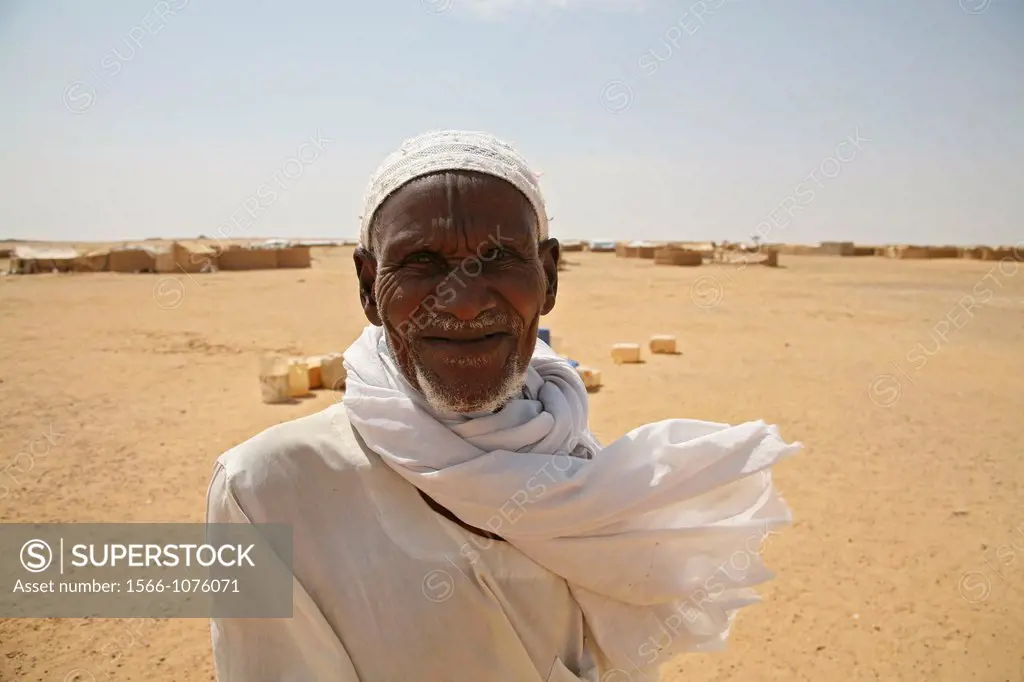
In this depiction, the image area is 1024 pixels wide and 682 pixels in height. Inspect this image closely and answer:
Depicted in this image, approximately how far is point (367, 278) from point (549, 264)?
1.55 ft

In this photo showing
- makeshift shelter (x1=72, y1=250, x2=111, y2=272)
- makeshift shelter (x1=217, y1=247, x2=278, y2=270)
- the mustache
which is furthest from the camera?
makeshift shelter (x1=217, y1=247, x2=278, y2=270)

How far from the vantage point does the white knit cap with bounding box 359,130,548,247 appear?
165cm

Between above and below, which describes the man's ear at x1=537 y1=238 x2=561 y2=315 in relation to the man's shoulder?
above

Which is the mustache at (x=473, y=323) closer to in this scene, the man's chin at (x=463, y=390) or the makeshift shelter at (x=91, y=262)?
the man's chin at (x=463, y=390)

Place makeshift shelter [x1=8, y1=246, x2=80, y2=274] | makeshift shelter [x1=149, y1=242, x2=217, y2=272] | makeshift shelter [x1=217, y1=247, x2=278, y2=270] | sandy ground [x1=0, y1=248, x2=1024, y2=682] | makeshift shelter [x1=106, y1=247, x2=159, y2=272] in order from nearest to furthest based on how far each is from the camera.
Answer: sandy ground [x1=0, y1=248, x2=1024, y2=682]
makeshift shelter [x1=8, y1=246, x2=80, y2=274]
makeshift shelter [x1=106, y1=247, x2=159, y2=272]
makeshift shelter [x1=149, y1=242, x2=217, y2=272]
makeshift shelter [x1=217, y1=247, x2=278, y2=270]

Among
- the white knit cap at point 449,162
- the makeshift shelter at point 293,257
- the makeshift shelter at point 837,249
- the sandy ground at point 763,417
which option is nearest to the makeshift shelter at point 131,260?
the makeshift shelter at point 293,257

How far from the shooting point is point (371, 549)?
1.67 metres

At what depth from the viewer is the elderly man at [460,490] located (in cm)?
163

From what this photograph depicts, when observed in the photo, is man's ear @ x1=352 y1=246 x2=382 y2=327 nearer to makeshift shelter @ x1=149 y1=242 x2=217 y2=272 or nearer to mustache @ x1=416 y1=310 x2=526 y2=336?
mustache @ x1=416 y1=310 x2=526 y2=336

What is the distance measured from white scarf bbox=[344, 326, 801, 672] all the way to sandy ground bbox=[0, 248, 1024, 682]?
234cm

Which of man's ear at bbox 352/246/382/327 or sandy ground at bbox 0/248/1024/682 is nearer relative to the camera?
man's ear at bbox 352/246/382/327

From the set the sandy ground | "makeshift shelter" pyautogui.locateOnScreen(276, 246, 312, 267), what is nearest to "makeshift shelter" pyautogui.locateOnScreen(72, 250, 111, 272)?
"makeshift shelter" pyautogui.locateOnScreen(276, 246, 312, 267)

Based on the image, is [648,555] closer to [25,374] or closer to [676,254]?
[25,374]

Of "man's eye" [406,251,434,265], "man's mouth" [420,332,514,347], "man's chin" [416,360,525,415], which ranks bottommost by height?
"man's chin" [416,360,525,415]
